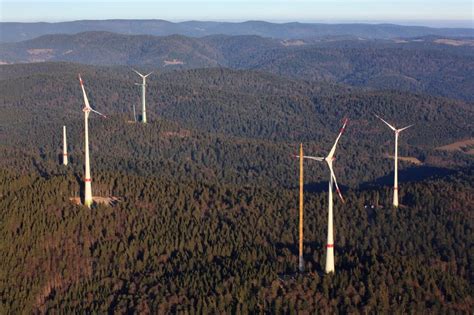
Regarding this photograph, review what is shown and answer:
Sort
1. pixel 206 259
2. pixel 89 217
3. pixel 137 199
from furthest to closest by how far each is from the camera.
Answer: pixel 137 199
pixel 89 217
pixel 206 259

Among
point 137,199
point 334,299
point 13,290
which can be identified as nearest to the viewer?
point 334,299

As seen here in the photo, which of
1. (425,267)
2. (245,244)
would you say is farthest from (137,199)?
(425,267)

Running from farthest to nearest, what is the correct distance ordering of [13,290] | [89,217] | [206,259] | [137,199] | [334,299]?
[137,199] < [89,217] < [206,259] < [13,290] < [334,299]

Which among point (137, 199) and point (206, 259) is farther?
point (137, 199)

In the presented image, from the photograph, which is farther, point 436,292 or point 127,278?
point 127,278

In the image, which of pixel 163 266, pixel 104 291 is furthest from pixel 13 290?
pixel 163 266

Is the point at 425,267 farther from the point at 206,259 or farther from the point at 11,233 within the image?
the point at 11,233

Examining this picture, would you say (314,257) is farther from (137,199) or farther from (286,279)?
(137,199)

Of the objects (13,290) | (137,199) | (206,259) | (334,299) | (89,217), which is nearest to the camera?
(334,299)

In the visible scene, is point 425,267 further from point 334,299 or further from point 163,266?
point 163,266
